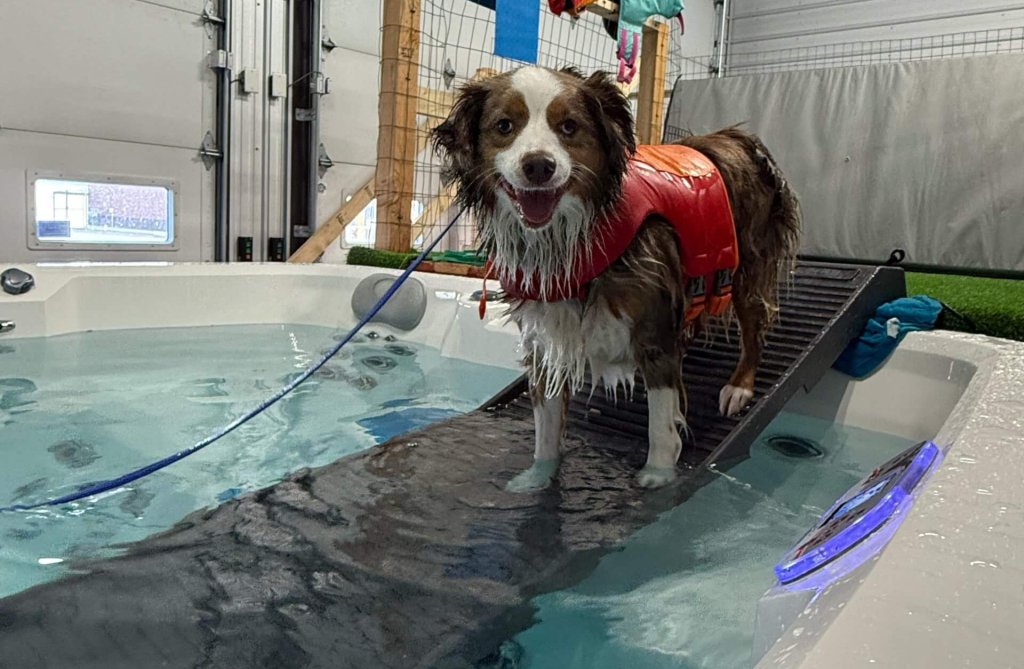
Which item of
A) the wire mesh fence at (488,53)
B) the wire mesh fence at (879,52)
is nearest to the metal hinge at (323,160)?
the wire mesh fence at (488,53)

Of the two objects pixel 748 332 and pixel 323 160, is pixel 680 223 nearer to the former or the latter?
pixel 748 332

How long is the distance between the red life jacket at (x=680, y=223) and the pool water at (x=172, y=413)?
0.79m

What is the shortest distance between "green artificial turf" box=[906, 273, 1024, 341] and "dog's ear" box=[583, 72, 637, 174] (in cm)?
136

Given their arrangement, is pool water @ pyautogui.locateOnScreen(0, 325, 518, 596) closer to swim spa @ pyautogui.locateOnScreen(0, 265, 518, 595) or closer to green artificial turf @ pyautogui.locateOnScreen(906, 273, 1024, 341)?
swim spa @ pyautogui.locateOnScreen(0, 265, 518, 595)

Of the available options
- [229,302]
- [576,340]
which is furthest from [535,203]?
[229,302]

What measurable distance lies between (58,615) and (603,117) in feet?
3.90

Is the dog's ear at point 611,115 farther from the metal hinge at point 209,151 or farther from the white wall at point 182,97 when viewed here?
the metal hinge at point 209,151

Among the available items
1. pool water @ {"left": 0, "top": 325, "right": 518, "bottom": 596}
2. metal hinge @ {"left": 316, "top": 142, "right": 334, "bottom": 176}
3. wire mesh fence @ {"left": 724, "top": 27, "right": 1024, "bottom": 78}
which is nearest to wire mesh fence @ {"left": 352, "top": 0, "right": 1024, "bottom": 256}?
wire mesh fence @ {"left": 724, "top": 27, "right": 1024, "bottom": 78}

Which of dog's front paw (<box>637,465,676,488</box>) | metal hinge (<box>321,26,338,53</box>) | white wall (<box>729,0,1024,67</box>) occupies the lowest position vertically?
dog's front paw (<box>637,465,676,488</box>)

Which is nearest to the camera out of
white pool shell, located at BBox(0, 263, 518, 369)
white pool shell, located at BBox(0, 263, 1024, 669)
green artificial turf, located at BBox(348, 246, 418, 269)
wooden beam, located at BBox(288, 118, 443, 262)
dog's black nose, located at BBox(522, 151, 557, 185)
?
white pool shell, located at BBox(0, 263, 1024, 669)

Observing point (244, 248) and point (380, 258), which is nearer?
point (380, 258)

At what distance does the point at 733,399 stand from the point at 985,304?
937mm

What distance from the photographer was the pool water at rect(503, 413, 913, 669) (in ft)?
3.20

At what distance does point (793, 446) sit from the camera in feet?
6.77
